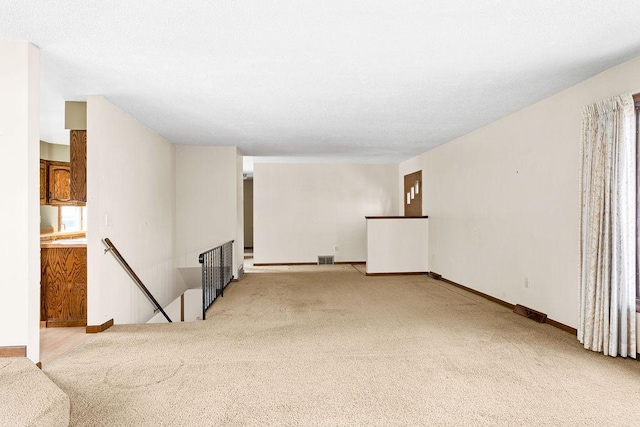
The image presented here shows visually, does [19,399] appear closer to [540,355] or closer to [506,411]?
[506,411]

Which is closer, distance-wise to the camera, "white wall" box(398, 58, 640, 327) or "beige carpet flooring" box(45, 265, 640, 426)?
"beige carpet flooring" box(45, 265, 640, 426)

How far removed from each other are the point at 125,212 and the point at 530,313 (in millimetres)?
5027

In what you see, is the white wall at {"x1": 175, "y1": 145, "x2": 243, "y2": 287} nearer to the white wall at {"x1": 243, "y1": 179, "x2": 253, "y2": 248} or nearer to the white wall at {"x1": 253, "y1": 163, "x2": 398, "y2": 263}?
the white wall at {"x1": 253, "y1": 163, "x2": 398, "y2": 263}

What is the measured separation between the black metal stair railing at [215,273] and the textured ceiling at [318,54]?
1.98 m

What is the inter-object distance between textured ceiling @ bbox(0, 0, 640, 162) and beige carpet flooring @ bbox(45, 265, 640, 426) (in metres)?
2.51

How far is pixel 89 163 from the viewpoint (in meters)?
3.91

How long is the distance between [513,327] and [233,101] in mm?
3966

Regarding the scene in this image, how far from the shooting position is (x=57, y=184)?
6.55m

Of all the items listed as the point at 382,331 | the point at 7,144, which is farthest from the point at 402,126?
the point at 7,144

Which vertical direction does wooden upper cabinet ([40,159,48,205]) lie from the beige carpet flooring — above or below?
above

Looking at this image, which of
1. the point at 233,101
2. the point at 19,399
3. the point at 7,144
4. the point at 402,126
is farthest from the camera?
the point at 402,126

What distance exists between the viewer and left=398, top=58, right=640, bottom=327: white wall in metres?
3.79

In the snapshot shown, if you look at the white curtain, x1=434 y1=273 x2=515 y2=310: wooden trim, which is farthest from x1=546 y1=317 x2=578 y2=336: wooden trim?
x1=434 y1=273 x2=515 y2=310: wooden trim

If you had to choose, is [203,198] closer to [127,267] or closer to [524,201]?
[127,267]
